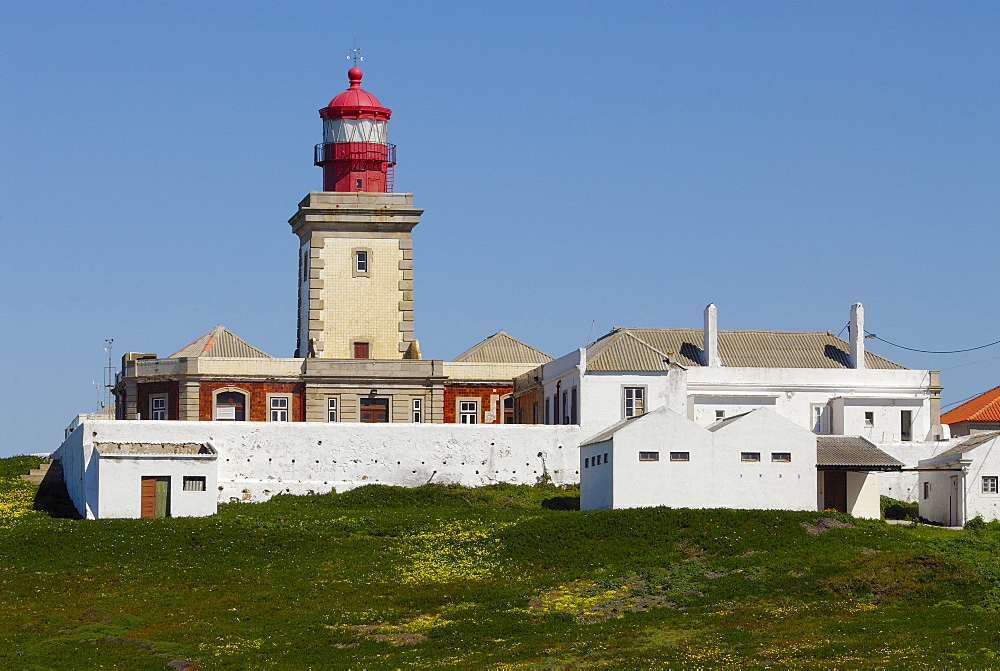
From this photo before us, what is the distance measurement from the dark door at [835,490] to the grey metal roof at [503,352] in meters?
20.7

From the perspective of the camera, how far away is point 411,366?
231 ft

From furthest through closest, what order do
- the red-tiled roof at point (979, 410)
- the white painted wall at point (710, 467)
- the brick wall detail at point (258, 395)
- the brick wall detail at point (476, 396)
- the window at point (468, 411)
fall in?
1. the red-tiled roof at point (979, 410)
2. the window at point (468, 411)
3. the brick wall detail at point (476, 396)
4. the brick wall detail at point (258, 395)
5. the white painted wall at point (710, 467)

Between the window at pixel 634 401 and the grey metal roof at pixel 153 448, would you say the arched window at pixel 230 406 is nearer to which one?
the grey metal roof at pixel 153 448

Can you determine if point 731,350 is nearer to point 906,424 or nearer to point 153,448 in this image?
point 906,424

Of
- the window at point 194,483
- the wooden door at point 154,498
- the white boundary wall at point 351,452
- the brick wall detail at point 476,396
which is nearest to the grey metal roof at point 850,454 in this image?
the white boundary wall at point 351,452

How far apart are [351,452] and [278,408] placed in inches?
272

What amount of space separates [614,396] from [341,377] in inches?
450

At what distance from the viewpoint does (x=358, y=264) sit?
242 ft

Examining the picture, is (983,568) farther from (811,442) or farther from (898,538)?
(811,442)

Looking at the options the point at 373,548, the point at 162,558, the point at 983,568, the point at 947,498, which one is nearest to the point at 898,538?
the point at 983,568

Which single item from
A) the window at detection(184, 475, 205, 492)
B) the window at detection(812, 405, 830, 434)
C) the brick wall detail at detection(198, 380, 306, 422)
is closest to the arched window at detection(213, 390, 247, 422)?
the brick wall detail at detection(198, 380, 306, 422)

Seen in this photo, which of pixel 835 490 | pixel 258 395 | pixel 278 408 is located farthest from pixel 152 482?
pixel 835 490

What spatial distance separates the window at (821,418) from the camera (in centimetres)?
6756

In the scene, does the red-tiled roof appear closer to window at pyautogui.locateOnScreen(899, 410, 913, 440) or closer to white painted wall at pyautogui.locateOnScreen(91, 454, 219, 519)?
window at pyautogui.locateOnScreen(899, 410, 913, 440)
